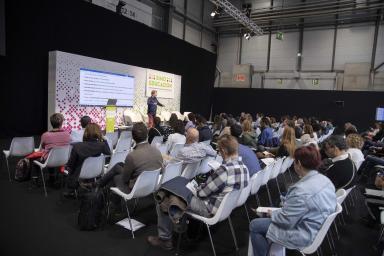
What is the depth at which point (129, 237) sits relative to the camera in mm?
3020

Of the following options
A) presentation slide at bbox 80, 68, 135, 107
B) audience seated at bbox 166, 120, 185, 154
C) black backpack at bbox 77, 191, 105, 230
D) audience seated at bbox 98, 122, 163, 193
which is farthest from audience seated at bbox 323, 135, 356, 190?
presentation slide at bbox 80, 68, 135, 107

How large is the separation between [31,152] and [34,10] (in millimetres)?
5306

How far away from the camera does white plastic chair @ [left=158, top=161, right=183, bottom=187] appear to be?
3279 mm

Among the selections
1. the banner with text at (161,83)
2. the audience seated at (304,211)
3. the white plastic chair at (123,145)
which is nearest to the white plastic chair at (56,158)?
the white plastic chair at (123,145)

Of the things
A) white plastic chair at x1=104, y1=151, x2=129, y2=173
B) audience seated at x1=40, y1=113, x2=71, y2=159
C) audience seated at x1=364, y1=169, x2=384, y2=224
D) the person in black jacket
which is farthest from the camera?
audience seated at x1=40, y1=113, x2=71, y2=159

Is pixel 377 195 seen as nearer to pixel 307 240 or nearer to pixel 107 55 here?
pixel 307 240

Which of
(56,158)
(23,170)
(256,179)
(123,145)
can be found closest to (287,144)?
(256,179)

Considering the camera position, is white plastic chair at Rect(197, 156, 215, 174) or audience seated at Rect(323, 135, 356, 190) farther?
white plastic chair at Rect(197, 156, 215, 174)

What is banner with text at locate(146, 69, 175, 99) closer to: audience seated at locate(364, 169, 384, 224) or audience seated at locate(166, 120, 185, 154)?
audience seated at locate(166, 120, 185, 154)

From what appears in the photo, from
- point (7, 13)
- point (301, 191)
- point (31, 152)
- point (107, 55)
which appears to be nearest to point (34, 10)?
point (7, 13)

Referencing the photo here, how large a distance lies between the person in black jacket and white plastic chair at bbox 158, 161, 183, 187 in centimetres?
97

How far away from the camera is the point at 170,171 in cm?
336

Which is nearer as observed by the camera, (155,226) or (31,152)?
(155,226)

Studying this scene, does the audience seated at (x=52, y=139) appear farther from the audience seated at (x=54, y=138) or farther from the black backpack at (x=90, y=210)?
the black backpack at (x=90, y=210)
